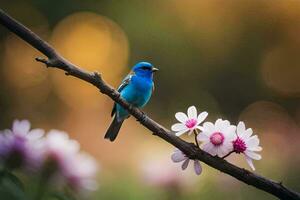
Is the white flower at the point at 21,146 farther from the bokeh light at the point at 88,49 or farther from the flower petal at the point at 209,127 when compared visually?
the bokeh light at the point at 88,49

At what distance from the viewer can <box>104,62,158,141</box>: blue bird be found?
212 centimetres

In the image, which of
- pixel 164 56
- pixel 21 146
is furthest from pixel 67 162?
pixel 164 56

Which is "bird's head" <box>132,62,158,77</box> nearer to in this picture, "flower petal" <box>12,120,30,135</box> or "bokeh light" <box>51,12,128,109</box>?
"flower petal" <box>12,120,30,135</box>

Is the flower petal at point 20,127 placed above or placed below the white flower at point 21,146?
above

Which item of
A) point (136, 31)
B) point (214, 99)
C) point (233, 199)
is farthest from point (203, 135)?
point (214, 99)

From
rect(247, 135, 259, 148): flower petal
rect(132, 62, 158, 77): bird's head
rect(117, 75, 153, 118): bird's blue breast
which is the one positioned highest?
rect(132, 62, 158, 77): bird's head

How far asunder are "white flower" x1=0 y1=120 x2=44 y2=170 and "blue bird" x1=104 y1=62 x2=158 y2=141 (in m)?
1.04

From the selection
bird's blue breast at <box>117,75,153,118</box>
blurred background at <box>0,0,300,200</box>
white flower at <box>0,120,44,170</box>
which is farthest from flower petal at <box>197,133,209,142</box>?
blurred background at <box>0,0,300,200</box>

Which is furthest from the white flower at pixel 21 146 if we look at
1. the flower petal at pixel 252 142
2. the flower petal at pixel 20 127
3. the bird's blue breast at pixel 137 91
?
the bird's blue breast at pixel 137 91

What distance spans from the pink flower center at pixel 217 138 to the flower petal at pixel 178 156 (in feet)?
0.15

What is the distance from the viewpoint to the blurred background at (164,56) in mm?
7246

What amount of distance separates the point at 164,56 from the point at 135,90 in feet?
18.2

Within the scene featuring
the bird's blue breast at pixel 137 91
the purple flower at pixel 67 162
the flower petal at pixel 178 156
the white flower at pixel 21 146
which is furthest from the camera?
the bird's blue breast at pixel 137 91

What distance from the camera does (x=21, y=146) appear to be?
3.44 feet
